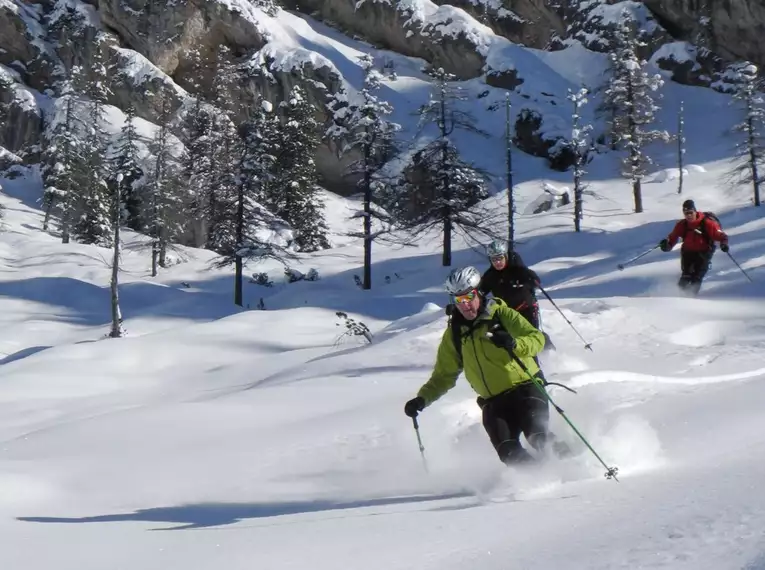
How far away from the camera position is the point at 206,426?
7820mm

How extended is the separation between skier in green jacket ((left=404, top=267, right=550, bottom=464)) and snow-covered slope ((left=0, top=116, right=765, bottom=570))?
360 mm

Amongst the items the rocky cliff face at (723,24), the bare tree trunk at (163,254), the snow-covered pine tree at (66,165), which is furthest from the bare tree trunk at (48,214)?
the rocky cliff face at (723,24)

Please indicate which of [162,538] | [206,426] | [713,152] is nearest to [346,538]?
[162,538]

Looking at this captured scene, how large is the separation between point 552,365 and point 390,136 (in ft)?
92.0

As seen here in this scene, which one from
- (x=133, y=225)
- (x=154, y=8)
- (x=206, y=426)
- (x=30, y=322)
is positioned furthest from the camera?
(x=154, y=8)

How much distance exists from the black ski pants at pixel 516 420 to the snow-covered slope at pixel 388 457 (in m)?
0.22

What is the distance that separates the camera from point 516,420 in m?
5.21

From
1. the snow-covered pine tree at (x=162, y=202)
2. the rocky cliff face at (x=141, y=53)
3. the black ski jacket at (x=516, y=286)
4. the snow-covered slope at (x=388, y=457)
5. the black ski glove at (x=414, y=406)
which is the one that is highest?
Result: the rocky cliff face at (x=141, y=53)

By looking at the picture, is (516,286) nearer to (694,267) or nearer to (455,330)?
(455,330)

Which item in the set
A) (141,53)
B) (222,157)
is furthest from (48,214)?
(141,53)

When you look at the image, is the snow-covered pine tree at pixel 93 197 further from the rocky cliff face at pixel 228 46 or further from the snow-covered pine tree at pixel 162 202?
→ the rocky cliff face at pixel 228 46

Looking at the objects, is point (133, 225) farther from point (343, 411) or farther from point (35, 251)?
point (343, 411)

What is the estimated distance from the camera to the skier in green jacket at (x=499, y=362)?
5.13 meters

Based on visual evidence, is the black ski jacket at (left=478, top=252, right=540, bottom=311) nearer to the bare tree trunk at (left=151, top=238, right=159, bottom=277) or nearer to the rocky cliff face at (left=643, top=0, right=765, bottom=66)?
the bare tree trunk at (left=151, top=238, right=159, bottom=277)
